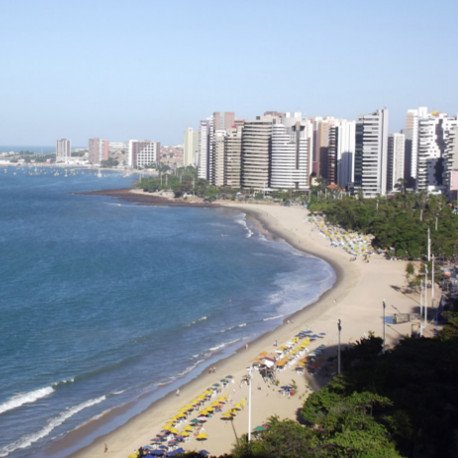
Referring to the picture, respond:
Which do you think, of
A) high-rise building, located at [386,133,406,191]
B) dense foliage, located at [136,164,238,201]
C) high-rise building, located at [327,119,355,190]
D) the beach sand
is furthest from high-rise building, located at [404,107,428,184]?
the beach sand

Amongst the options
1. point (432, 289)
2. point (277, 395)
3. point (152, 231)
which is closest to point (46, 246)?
point (152, 231)

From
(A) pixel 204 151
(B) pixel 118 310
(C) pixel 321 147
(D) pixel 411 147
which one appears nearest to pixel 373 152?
(D) pixel 411 147

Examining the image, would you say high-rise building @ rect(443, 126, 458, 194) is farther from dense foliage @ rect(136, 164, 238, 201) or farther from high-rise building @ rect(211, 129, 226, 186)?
high-rise building @ rect(211, 129, 226, 186)

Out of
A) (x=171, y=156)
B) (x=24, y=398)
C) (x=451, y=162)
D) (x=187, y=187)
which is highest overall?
(x=171, y=156)

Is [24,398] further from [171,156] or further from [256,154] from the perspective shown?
[171,156]

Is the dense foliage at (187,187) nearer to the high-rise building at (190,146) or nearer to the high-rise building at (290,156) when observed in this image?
the high-rise building at (290,156)
